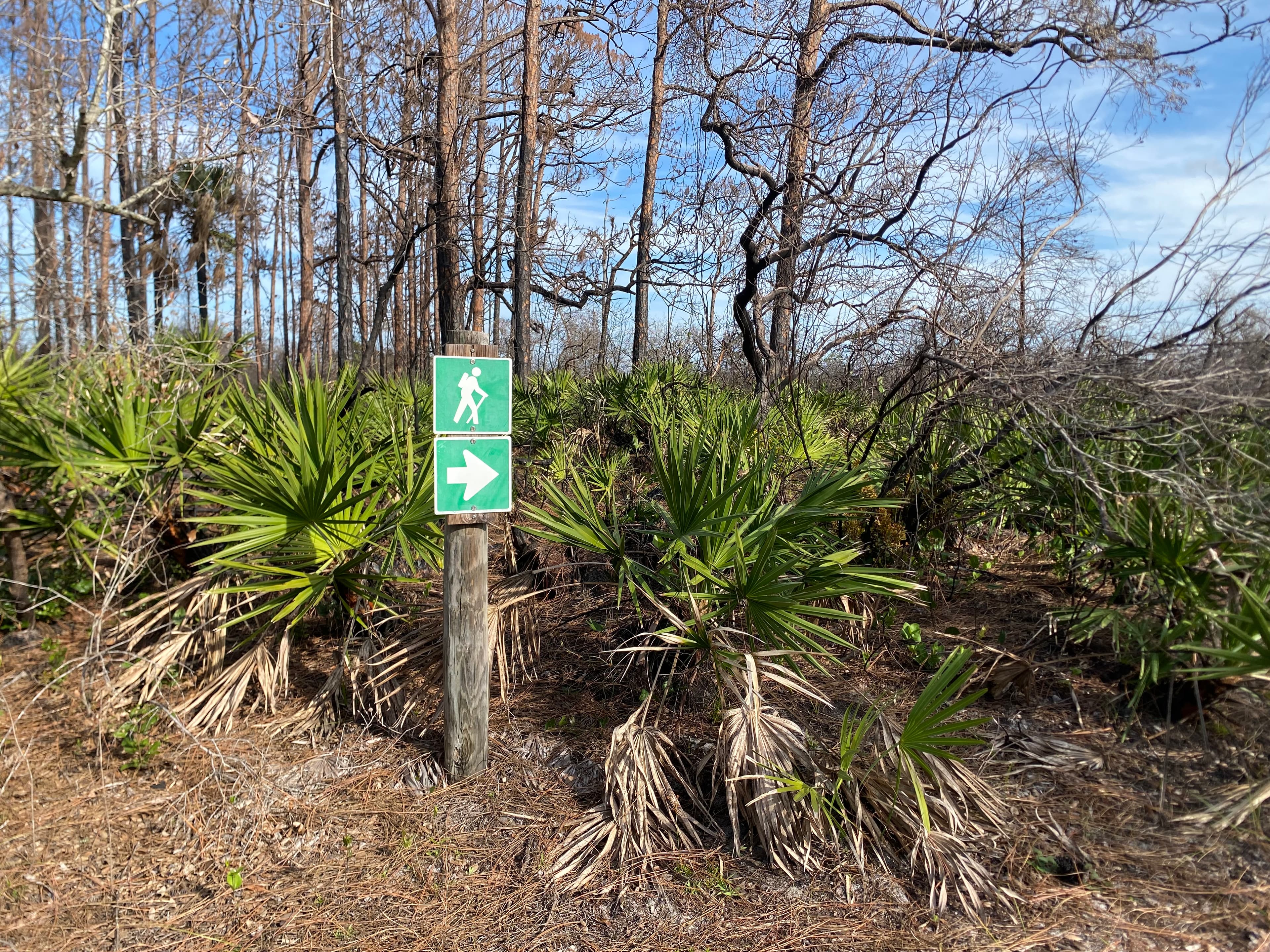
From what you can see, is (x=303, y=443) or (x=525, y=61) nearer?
(x=303, y=443)

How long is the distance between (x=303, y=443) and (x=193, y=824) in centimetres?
196

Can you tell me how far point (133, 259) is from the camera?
7.04m

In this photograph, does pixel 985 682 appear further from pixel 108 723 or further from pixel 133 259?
pixel 133 259

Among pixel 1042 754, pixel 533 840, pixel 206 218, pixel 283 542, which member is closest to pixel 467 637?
pixel 533 840

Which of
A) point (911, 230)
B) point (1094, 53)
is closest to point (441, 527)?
point (911, 230)

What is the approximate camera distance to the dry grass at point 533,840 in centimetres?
279

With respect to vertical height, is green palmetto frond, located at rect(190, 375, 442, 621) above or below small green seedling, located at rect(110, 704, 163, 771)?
above

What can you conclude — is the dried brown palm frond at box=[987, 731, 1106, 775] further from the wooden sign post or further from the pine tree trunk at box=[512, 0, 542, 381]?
the pine tree trunk at box=[512, 0, 542, 381]

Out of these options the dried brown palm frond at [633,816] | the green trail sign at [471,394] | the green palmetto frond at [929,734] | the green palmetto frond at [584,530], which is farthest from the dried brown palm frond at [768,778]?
the green trail sign at [471,394]

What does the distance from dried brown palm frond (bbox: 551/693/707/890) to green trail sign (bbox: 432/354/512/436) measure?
155 centimetres

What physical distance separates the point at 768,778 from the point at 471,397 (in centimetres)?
212

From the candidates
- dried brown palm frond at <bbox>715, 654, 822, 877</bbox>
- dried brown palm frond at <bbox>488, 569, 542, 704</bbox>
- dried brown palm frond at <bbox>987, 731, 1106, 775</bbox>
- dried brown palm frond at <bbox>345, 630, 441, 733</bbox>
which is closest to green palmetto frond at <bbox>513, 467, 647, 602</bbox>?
dried brown palm frond at <bbox>488, 569, 542, 704</bbox>

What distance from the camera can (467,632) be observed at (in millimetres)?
3730

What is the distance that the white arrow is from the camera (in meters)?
3.50
